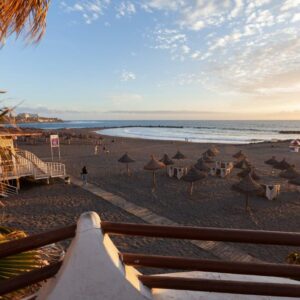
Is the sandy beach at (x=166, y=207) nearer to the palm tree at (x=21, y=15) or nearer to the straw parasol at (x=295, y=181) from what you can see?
the straw parasol at (x=295, y=181)

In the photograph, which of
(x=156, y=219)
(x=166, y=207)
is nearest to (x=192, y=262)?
(x=156, y=219)

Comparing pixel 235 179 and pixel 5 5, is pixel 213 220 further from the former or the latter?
pixel 5 5

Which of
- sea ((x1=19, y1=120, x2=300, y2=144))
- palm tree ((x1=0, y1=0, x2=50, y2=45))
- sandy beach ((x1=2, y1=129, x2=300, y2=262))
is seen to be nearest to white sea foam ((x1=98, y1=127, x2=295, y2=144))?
sea ((x1=19, y1=120, x2=300, y2=144))

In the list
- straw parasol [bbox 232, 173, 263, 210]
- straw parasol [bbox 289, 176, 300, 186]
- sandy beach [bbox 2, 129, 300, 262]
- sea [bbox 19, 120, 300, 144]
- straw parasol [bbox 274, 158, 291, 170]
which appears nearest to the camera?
sandy beach [bbox 2, 129, 300, 262]

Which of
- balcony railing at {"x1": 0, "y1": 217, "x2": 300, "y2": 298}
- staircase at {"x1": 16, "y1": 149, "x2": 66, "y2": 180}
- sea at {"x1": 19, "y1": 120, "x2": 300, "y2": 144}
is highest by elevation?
balcony railing at {"x1": 0, "y1": 217, "x2": 300, "y2": 298}

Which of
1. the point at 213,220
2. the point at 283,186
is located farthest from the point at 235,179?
the point at 213,220

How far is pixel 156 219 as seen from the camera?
36.3 ft

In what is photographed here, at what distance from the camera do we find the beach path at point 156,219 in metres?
8.22

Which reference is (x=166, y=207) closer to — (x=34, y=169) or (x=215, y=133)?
(x=34, y=169)

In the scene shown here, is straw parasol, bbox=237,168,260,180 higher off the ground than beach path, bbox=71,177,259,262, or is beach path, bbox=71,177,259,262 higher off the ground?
straw parasol, bbox=237,168,260,180

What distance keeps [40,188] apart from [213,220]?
32.2ft

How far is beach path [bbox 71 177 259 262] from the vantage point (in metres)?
8.22

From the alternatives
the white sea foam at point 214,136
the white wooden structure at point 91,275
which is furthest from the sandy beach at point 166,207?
the white sea foam at point 214,136

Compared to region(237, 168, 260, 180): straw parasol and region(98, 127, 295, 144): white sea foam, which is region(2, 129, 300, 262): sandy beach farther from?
region(98, 127, 295, 144): white sea foam
